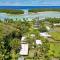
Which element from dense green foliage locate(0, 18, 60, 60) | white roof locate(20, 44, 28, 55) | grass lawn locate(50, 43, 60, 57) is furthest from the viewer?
grass lawn locate(50, 43, 60, 57)

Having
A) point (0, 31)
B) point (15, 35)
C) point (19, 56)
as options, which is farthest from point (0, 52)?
point (15, 35)

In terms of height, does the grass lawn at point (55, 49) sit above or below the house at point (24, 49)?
below

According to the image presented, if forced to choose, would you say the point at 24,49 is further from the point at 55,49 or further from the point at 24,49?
the point at 55,49

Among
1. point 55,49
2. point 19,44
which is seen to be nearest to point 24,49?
point 19,44

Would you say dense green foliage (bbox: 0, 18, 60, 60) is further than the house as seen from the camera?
No

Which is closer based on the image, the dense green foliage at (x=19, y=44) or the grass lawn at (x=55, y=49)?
the dense green foliage at (x=19, y=44)

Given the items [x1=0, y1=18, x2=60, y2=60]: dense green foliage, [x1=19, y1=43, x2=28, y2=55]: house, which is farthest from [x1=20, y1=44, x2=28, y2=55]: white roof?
[x1=0, y1=18, x2=60, y2=60]: dense green foliage

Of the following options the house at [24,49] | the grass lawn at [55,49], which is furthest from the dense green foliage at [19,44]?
the house at [24,49]

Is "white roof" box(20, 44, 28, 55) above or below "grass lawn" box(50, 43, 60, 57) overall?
above

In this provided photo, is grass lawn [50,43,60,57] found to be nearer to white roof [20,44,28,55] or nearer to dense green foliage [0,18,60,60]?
dense green foliage [0,18,60,60]

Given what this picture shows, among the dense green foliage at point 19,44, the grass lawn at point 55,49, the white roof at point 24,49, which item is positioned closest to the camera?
the dense green foliage at point 19,44

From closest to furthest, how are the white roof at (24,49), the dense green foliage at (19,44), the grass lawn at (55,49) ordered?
the dense green foliage at (19,44) < the white roof at (24,49) < the grass lawn at (55,49)

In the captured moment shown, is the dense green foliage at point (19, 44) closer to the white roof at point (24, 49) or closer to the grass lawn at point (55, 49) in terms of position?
the grass lawn at point (55, 49)
